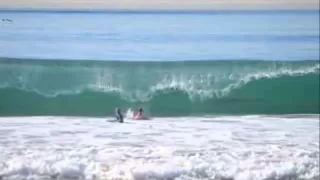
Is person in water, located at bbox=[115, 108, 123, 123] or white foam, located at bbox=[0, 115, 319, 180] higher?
person in water, located at bbox=[115, 108, 123, 123]

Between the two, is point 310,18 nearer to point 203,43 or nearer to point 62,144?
point 203,43

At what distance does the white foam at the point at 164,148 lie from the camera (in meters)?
1.41

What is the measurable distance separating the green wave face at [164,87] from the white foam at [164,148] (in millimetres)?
32

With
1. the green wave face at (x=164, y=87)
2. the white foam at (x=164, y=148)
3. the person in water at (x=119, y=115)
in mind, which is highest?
the green wave face at (x=164, y=87)

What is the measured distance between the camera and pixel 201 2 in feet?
4.68

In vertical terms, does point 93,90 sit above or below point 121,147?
above

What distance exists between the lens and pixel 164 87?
143cm

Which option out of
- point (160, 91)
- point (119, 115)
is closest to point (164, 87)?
point (160, 91)

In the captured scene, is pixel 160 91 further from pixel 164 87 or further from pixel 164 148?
pixel 164 148

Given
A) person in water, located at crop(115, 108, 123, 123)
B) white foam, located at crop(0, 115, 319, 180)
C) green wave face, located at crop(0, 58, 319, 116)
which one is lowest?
white foam, located at crop(0, 115, 319, 180)

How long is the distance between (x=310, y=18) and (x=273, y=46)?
13cm

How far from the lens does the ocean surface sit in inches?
55.7

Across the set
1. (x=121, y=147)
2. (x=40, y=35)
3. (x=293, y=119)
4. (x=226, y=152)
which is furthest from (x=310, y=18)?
(x=40, y=35)

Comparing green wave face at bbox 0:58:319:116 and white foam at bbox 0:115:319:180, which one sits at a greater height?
green wave face at bbox 0:58:319:116
